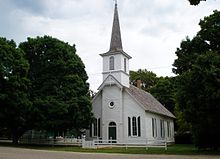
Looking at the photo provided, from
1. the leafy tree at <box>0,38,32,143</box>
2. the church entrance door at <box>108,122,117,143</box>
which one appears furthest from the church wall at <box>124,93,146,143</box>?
the leafy tree at <box>0,38,32,143</box>

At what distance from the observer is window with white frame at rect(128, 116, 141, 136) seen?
135 feet

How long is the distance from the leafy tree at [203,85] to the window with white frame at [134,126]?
12.7m

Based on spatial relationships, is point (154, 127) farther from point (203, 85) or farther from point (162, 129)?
point (203, 85)

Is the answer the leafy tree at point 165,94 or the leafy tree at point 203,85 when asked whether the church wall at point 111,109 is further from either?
the leafy tree at point 165,94

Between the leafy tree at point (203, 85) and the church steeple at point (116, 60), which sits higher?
the church steeple at point (116, 60)

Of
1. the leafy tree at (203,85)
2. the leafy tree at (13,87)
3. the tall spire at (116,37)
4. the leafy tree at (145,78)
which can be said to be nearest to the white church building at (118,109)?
the tall spire at (116,37)

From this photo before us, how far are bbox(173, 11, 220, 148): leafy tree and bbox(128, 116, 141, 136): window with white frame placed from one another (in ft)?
41.6

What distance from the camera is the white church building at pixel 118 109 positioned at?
4119cm

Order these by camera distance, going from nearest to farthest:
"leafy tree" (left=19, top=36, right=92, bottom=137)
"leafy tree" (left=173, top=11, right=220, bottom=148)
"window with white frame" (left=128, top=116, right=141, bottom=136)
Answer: "leafy tree" (left=173, top=11, right=220, bottom=148)
"leafy tree" (left=19, top=36, right=92, bottom=137)
"window with white frame" (left=128, top=116, right=141, bottom=136)

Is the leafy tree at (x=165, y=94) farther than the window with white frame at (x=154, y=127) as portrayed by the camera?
Yes

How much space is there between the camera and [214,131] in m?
26.9

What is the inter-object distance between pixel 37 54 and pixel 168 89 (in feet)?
104

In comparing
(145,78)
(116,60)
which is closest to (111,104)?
(116,60)

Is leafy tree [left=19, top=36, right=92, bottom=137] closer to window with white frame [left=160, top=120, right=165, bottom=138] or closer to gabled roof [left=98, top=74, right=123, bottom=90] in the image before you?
gabled roof [left=98, top=74, right=123, bottom=90]
